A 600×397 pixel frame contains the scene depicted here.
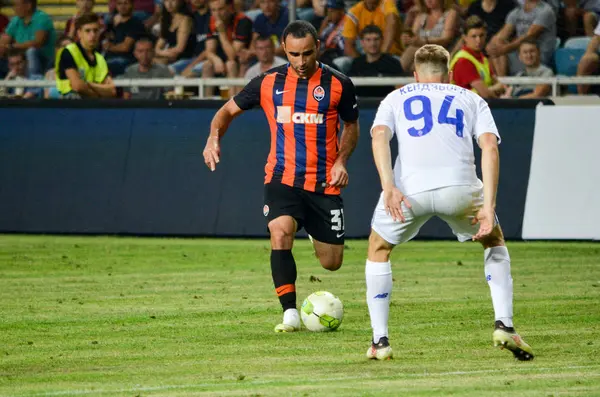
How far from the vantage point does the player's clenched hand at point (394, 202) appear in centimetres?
754

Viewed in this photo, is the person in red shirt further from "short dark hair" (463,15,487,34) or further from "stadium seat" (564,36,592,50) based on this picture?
"stadium seat" (564,36,592,50)

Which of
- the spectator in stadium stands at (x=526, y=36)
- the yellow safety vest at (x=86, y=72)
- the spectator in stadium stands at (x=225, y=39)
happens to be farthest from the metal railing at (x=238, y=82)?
the spectator in stadium stands at (x=225, y=39)

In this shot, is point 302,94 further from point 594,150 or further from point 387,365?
point 594,150

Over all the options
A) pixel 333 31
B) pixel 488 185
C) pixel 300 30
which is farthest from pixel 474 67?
pixel 488 185

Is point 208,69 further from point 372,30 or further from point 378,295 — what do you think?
point 378,295

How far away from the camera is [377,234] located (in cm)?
787

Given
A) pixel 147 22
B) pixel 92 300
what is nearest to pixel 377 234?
pixel 92 300

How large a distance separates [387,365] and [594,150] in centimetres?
886

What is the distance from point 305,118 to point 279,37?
973cm

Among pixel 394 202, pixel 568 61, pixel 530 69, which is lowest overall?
pixel 394 202

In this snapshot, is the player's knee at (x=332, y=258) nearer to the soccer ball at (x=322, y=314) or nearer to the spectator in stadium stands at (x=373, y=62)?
the soccer ball at (x=322, y=314)

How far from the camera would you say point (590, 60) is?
17219 mm

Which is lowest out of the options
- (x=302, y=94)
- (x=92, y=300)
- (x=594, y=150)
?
(x=92, y=300)

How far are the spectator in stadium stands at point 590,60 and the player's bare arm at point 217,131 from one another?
8284 millimetres
